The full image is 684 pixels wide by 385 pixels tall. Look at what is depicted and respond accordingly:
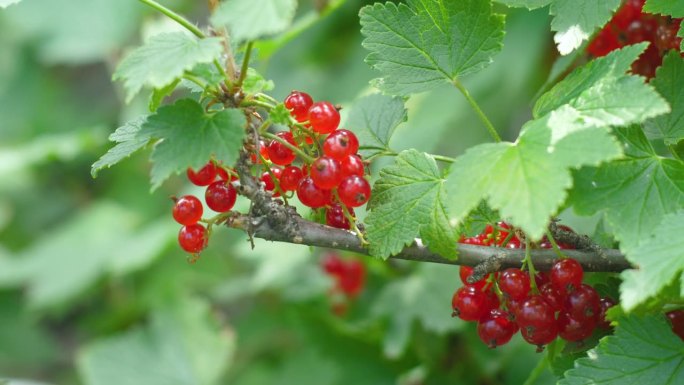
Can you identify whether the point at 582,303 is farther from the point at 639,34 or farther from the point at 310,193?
the point at 639,34

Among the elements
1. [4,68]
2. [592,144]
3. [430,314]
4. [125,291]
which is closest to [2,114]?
[4,68]

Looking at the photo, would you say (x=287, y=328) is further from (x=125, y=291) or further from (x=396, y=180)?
(x=396, y=180)

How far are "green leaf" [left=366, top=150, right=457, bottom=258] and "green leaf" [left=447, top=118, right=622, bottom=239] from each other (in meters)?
0.11

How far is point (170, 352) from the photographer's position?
2.17 metres

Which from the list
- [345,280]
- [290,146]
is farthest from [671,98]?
[345,280]

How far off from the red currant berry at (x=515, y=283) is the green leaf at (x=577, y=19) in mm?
256

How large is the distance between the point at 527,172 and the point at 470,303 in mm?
231

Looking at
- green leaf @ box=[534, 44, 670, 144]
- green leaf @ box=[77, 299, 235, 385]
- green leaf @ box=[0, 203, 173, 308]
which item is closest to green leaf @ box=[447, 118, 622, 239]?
green leaf @ box=[534, 44, 670, 144]

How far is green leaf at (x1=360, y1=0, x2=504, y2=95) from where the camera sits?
96 cm

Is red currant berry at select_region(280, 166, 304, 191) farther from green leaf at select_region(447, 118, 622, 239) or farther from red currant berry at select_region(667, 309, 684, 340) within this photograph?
red currant berry at select_region(667, 309, 684, 340)

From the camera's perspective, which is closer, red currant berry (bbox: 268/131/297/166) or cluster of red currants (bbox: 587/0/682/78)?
red currant berry (bbox: 268/131/297/166)

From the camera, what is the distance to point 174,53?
0.83m

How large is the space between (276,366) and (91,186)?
4.53 feet

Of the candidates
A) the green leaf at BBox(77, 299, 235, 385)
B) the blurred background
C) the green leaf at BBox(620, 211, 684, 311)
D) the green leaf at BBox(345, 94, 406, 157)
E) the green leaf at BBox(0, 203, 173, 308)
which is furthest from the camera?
the green leaf at BBox(0, 203, 173, 308)
